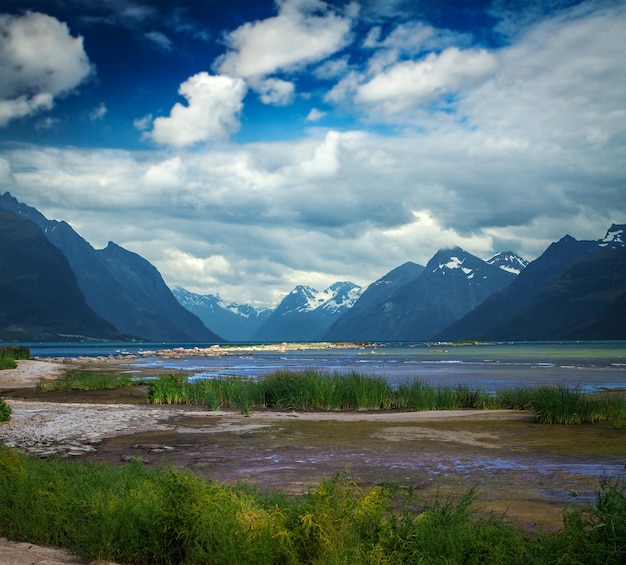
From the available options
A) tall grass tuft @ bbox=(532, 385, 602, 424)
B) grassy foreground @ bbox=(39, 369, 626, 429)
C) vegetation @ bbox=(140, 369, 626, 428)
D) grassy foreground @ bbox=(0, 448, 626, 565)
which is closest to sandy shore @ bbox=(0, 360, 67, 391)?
grassy foreground @ bbox=(39, 369, 626, 429)

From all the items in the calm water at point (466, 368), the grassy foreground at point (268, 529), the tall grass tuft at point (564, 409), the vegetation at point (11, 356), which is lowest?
the calm water at point (466, 368)

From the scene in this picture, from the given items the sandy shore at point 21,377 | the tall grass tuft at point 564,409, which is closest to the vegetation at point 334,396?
the tall grass tuft at point 564,409

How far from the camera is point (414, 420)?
84.7ft

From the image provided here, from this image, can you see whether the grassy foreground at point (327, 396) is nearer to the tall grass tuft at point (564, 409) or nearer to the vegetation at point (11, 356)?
the tall grass tuft at point (564, 409)

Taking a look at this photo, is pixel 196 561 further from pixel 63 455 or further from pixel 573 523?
pixel 63 455

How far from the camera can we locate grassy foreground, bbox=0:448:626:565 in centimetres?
752

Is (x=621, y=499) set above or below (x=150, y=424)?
above

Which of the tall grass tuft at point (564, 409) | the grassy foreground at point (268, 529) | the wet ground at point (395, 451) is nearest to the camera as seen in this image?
the grassy foreground at point (268, 529)

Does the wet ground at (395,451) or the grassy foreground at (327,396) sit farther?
the grassy foreground at (327,396)

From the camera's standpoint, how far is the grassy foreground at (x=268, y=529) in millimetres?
7516

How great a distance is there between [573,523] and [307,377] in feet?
79.4

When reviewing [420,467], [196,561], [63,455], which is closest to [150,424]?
[63,455]

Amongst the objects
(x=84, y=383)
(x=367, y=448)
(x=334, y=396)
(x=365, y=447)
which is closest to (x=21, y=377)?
(x=84, y=383)

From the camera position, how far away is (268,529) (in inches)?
304
